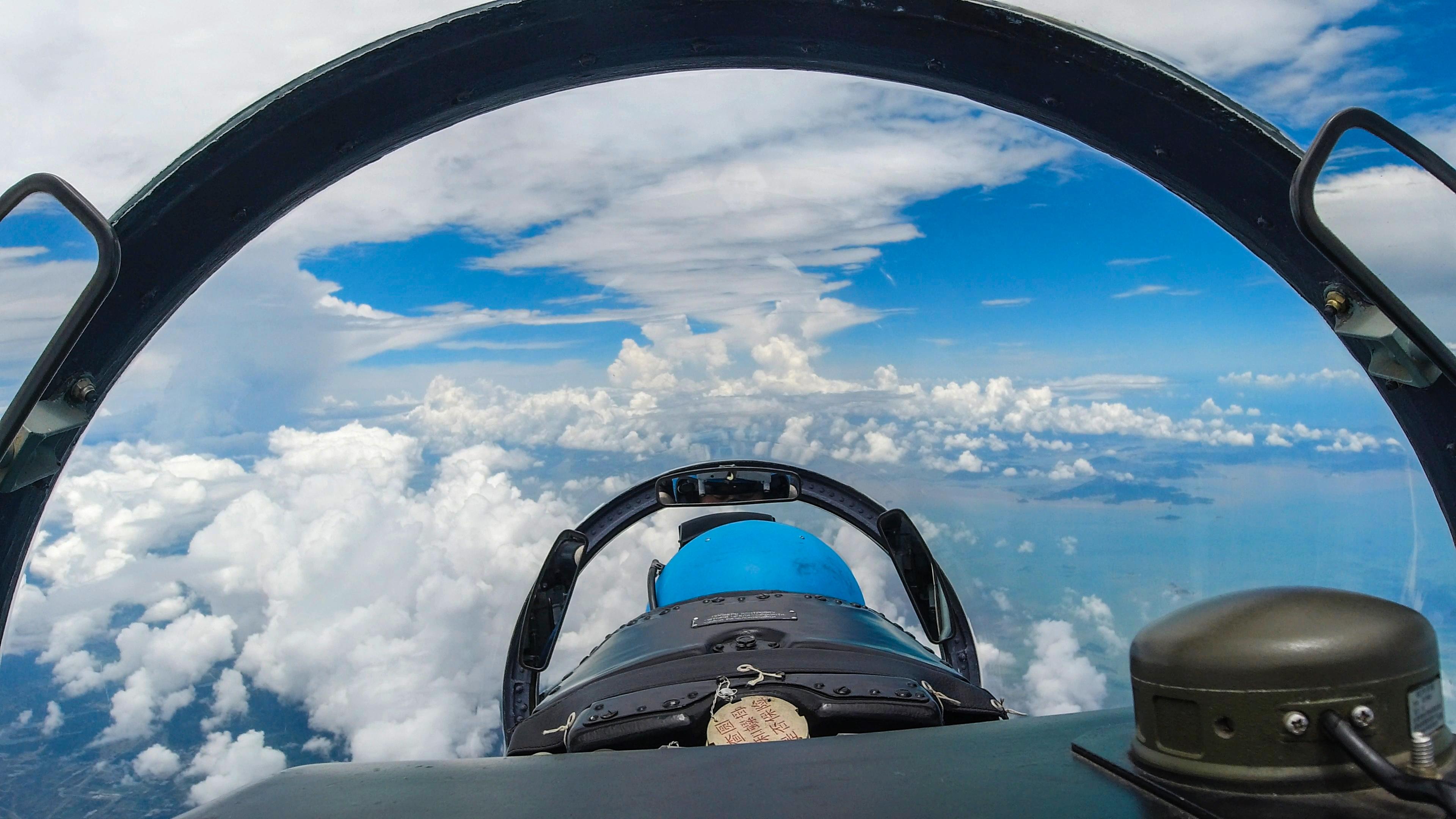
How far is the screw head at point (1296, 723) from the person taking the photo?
1.05 meters

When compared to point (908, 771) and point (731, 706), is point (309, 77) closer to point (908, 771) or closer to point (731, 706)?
point (731, 706)

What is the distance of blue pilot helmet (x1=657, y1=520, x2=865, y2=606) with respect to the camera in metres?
2.98

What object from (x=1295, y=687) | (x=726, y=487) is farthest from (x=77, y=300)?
(x=726, y=487)

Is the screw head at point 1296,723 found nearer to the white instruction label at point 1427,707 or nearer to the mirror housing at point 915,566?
the white instruction label at point 1427,707

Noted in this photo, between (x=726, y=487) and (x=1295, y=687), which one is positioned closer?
(x=1295, y=687)

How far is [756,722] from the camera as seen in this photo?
183 cm

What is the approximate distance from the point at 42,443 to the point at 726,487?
2474 mm

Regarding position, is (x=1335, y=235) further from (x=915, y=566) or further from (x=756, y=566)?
(x=915, y=566)

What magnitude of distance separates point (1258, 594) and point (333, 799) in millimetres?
1267

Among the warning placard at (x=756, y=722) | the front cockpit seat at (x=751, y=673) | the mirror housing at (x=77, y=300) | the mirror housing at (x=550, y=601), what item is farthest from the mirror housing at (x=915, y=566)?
the mirror housing at (x=77, y=300)

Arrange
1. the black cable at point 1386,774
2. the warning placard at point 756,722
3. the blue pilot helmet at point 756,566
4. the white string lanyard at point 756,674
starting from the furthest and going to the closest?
the blue pilot helmet at point 756,566 → the white string lanyard at point 756,674 → the warning placard at point 756,722 → the black cable at point 1386,774

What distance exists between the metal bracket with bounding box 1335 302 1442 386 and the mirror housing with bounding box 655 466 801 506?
226cm

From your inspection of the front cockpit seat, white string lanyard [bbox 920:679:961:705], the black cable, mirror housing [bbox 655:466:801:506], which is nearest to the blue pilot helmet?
the front cockpit seat

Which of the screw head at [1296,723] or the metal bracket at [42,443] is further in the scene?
the metal bracket at [42,443]
